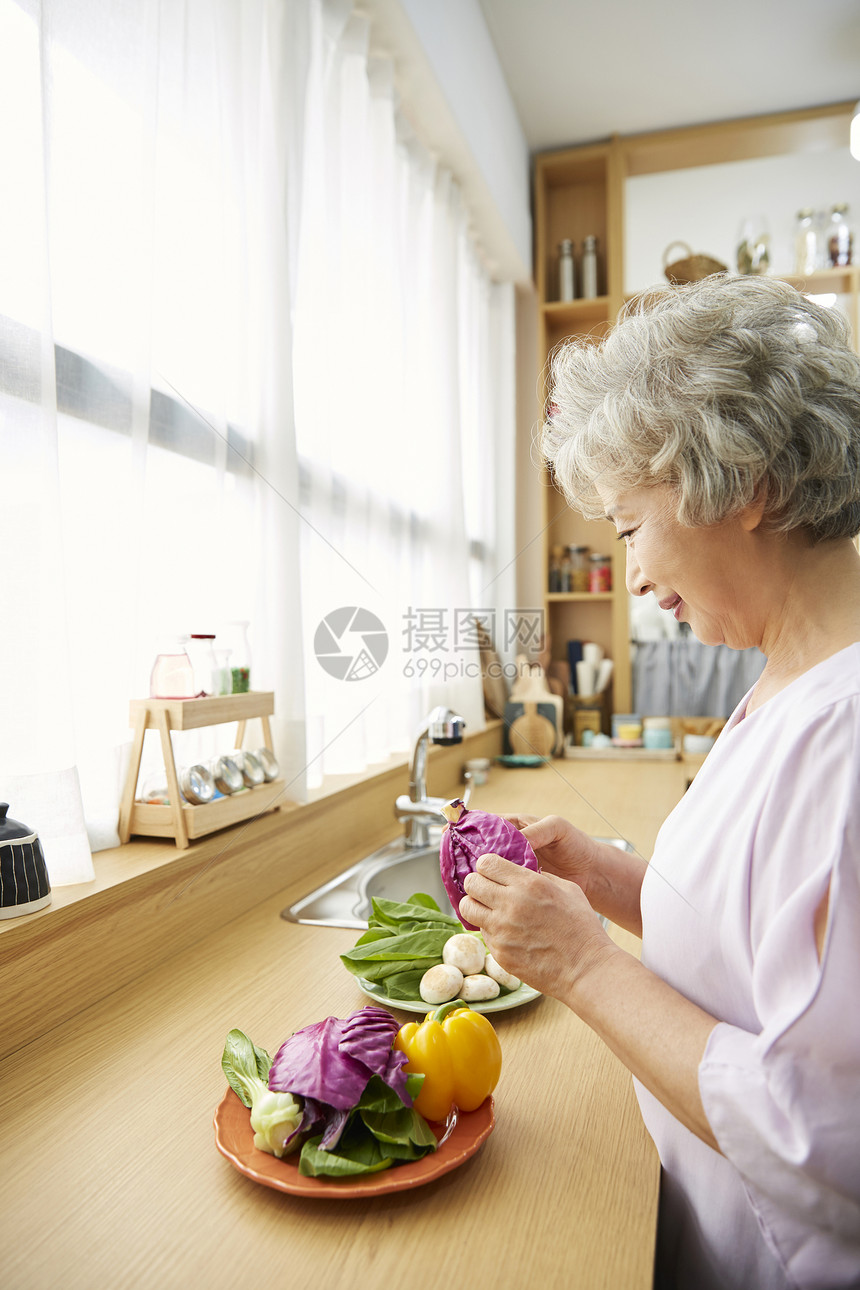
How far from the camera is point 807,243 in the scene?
3.30 m

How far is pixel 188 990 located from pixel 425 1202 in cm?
49

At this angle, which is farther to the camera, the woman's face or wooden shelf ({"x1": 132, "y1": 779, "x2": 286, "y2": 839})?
wooden shelf ({"x1": 132, "y1": 779, "x2": 286, "y2": 839})

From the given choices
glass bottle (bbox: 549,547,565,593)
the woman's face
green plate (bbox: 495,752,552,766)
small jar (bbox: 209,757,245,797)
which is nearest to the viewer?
the woman's face

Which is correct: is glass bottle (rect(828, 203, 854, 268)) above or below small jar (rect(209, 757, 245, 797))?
above

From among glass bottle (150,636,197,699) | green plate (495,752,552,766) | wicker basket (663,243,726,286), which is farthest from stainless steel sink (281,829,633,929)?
wicker basket (663,243,726,286)

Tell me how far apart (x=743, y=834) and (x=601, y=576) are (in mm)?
2892

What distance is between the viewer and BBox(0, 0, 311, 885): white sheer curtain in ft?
3.12

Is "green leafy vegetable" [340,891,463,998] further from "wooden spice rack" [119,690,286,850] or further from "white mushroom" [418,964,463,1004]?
"wooden spice rack" [119,690,286,850]

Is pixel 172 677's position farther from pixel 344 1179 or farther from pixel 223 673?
pixel 344 1179

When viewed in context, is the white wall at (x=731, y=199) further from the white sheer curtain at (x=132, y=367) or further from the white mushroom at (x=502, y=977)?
the white mushroom at (x=502, y=977)

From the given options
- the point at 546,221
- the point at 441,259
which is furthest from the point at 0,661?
the point at 546,221

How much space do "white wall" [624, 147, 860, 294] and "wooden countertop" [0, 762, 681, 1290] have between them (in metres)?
3.56

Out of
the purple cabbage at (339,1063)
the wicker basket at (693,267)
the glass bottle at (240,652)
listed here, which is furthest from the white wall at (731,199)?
the purple cabbage at (339,1063)

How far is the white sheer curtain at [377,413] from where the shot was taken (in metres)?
1.72
